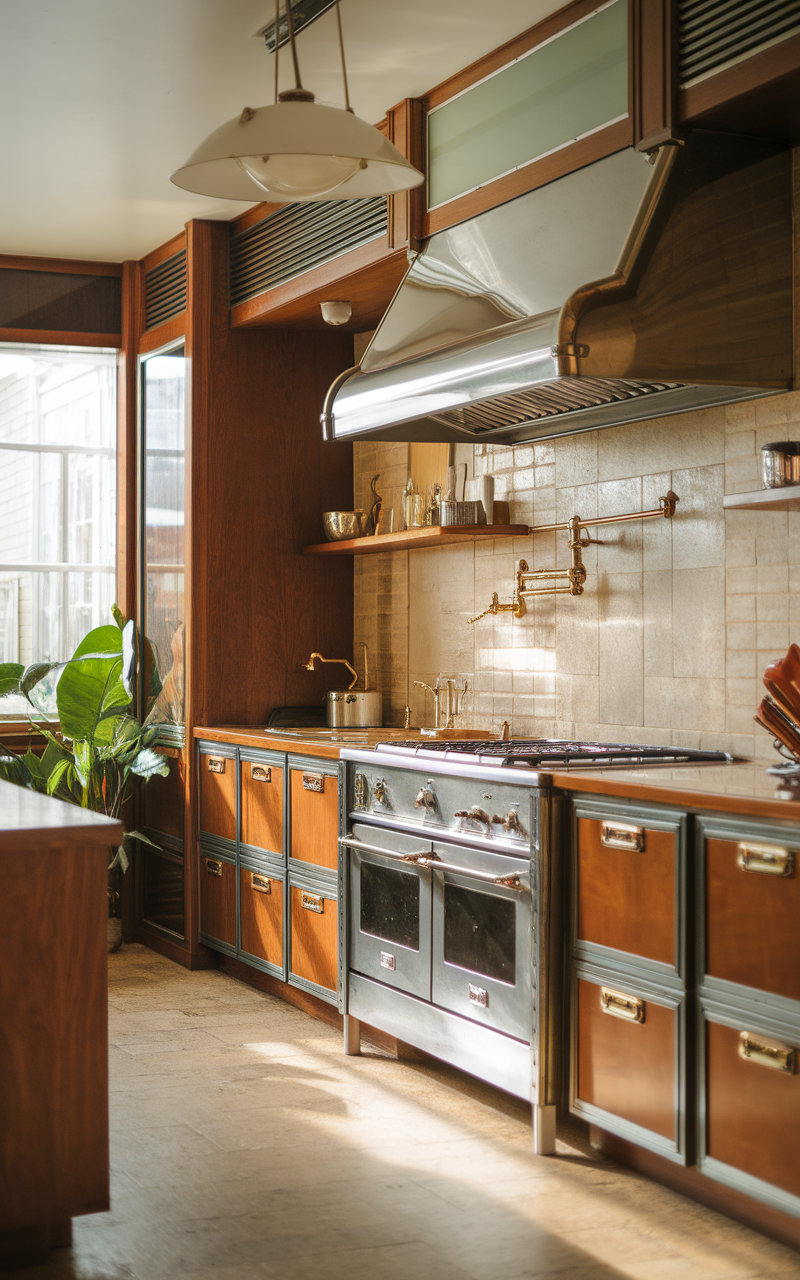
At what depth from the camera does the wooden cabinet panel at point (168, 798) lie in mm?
5414

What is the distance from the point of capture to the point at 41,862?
2580 mm

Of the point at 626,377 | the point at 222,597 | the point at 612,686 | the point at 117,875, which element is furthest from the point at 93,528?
the point at 626,377

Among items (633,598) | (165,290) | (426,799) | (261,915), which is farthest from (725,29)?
(165,290)

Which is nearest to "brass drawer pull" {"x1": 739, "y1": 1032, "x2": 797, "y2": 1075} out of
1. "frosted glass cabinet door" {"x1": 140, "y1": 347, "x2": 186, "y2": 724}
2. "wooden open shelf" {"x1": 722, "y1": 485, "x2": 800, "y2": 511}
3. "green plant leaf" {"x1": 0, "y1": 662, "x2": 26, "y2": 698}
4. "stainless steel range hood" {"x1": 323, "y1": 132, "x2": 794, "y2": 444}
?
"wooden open shelf" {"x1": 722, "y1": 485, "x2": 800, "y2": 511}

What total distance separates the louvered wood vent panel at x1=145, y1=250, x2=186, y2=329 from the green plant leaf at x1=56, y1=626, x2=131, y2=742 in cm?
147

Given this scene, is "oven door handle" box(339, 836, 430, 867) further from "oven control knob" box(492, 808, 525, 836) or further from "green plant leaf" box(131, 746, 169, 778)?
"green plant leaf" box(131, 746, 169, 778)

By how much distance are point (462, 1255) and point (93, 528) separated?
163 inches

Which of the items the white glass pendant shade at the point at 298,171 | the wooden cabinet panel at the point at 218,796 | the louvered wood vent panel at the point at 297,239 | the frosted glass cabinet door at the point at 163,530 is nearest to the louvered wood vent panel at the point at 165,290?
Answer: the frosted glass cabinet door at the point at 163,530

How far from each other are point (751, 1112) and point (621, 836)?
61 centimetres

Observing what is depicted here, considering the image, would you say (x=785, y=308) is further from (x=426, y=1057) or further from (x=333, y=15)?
(x=426, y=1057)

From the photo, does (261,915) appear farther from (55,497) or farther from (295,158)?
(295,158)

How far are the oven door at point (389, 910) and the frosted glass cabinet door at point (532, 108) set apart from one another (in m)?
1.89

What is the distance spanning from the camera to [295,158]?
2.54 meters

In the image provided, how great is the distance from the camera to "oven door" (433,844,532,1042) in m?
3.18
